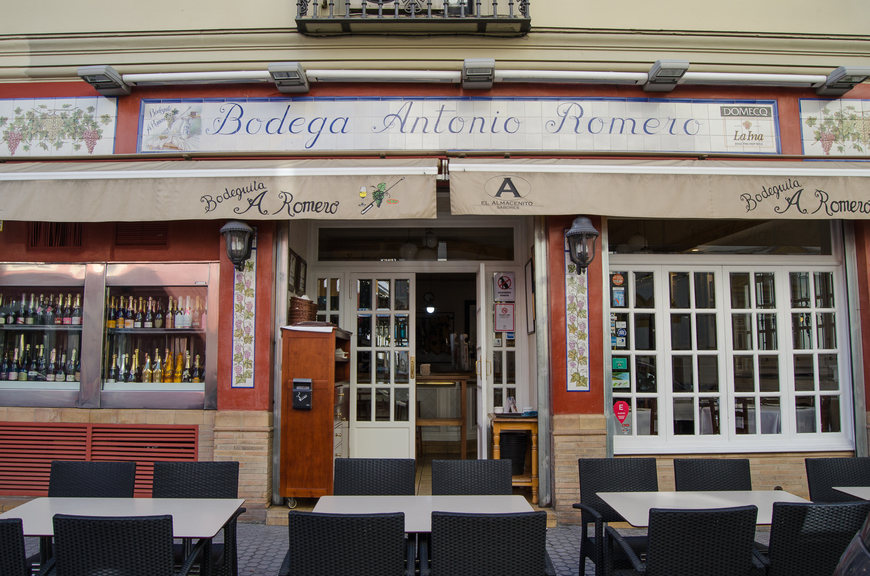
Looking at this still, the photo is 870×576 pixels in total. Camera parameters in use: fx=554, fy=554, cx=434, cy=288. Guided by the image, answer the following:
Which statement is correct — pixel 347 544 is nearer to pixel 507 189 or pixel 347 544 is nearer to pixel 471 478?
pixel 471 478

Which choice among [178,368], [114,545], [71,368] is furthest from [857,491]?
[71,368]

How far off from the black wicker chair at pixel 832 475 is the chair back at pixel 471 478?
2.28 meters

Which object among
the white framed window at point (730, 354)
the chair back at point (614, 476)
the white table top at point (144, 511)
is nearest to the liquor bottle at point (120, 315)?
the white table top at point (144, 511)

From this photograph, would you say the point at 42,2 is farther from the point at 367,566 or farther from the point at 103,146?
the point at 367,566

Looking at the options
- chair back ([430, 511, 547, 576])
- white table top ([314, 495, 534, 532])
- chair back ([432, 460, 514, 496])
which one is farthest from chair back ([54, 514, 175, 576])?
chair back ([432, 460, 514, 496])

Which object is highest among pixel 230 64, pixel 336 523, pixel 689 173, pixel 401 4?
pixel 401 4

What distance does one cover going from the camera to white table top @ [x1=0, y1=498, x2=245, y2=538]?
116 inches

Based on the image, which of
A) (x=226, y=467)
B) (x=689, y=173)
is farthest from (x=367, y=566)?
(x=689, y=173)

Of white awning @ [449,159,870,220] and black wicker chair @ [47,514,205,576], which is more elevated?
white awning @ [449,159,870,220]

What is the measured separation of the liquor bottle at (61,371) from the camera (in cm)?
591

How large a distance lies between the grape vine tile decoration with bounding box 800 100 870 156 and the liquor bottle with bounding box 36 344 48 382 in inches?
333

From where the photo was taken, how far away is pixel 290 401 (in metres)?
5.52

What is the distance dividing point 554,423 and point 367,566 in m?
3.14

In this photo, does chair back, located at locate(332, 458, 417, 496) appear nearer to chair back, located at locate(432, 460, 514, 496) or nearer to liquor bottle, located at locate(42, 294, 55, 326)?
chair back, located at locate(432, 460, 514, 496)
